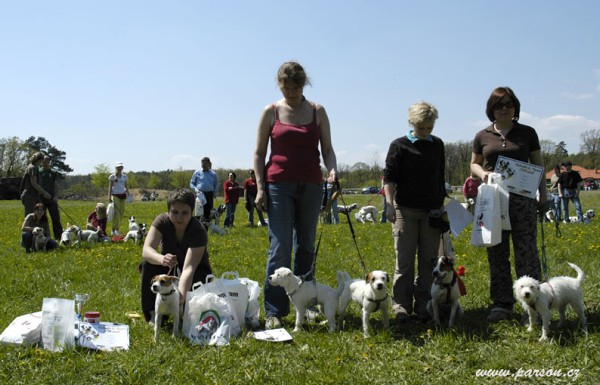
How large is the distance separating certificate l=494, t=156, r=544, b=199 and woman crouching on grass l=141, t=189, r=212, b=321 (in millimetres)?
2915

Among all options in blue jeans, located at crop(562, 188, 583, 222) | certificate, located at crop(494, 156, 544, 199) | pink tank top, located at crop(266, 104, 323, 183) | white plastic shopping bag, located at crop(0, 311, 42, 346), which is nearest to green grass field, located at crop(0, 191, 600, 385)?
white plastic shopping bag, located at crop(0, 311, 42, 346)

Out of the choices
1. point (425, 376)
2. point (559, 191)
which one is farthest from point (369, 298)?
point (559, 191)

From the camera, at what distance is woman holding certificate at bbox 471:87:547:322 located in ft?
15.5

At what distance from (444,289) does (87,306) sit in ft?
13.0

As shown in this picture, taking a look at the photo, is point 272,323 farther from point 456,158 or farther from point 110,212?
point 456,158

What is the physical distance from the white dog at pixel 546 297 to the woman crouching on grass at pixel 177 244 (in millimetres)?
2891

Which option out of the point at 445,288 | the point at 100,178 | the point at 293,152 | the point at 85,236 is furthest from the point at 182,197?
the point at 100,178

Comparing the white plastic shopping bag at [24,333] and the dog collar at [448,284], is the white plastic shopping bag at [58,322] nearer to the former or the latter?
the white plastic shopping bag at [24,333]

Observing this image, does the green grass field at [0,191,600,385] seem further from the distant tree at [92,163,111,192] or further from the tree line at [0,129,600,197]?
the distant tree at [92,163,111,192]

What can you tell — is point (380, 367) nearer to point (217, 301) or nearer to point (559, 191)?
point (217, 301)

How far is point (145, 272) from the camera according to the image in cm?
512

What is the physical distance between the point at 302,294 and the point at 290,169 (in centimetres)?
115

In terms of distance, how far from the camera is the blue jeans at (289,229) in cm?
478

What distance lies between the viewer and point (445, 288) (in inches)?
187
